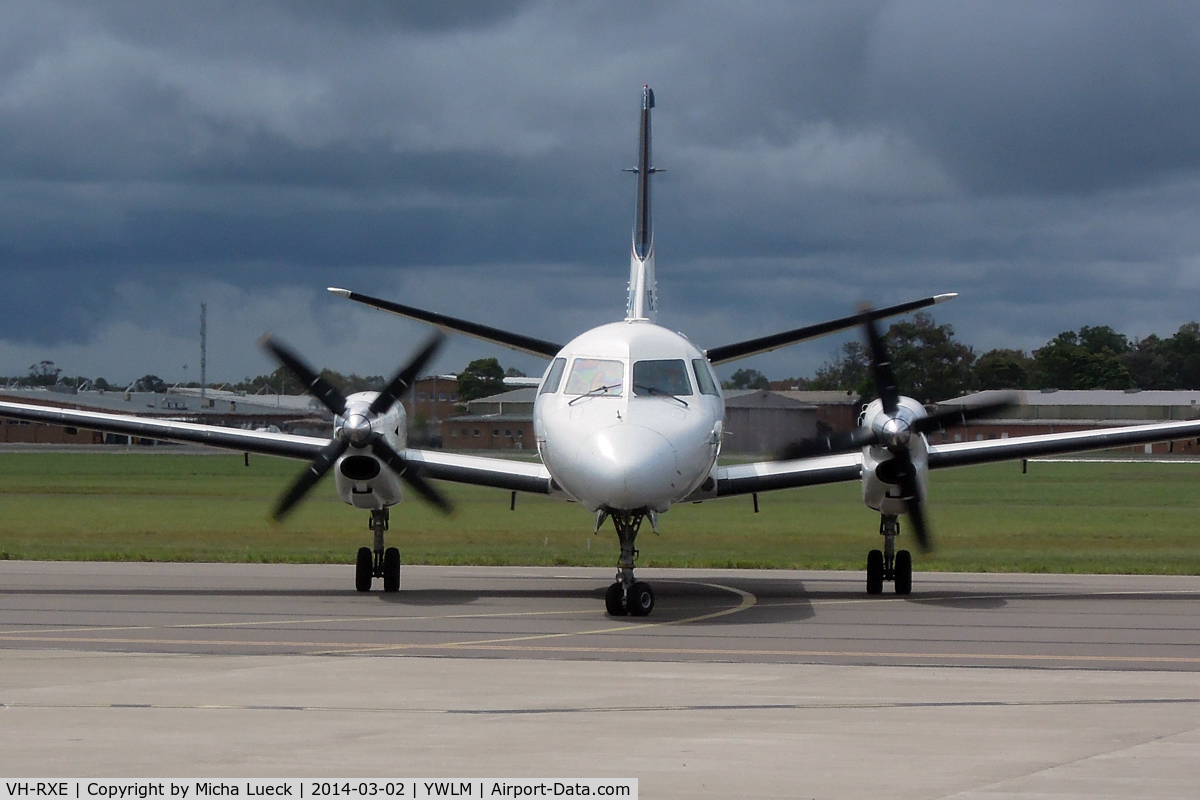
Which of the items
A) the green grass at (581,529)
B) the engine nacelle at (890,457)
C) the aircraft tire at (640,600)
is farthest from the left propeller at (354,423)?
the green grass at (581,529)

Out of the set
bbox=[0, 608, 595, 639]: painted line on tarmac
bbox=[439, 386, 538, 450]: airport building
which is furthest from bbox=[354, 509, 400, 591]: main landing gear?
bbox=[439, 386, 538, 450]: airport building

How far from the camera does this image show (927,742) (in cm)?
914

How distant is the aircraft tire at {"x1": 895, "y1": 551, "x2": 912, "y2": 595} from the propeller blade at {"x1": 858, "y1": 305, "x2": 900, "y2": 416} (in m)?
2.56

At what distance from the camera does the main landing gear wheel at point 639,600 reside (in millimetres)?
17609

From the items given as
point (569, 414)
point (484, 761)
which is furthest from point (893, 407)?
point (484, 761)

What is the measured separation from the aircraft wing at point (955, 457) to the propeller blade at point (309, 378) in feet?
17.4

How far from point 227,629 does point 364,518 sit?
23.7 m

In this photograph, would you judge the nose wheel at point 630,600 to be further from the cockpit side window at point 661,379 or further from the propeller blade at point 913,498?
the propeller blade at point 913,498

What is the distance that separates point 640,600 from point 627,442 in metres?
1.95

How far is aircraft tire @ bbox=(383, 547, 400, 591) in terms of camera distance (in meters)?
21.7

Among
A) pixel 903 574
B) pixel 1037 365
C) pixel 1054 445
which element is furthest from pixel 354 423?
pixel 1037 365

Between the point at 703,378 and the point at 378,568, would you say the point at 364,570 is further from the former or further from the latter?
the point at 703,378

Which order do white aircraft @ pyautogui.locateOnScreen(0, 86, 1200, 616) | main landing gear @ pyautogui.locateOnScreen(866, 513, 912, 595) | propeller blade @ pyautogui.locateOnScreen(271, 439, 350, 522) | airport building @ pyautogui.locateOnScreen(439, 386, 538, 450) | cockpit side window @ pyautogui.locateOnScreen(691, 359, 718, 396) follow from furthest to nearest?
1. airport building @ pyautogui.locateOnScreen(439, 386, 538, 450)
2. main landing gear @ pyautogui.locateOnScreen(866, 513, 912, 595)
3. propeller blade @ pyautogui.locateOnScreen(271, 439, 350, 522)
4. cockpit side window @ pyautogui.locateOnScreen(691, 359, 718, 396)
5. white aircraft @ pyautogui.locateOnScreen(0, 86, 1200, 616)

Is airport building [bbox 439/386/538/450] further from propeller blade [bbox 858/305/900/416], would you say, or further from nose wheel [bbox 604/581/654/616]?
nose wheel [bbox 604/581/654/616]
